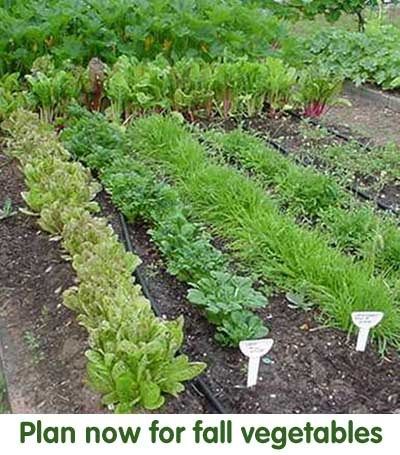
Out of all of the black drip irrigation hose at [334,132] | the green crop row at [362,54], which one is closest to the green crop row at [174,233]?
the black drip irrigation hose at [334,132]

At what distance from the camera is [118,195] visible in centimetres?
355

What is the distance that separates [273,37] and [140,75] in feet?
4.50

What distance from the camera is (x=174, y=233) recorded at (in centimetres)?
305

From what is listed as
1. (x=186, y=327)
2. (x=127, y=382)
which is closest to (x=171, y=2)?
(x=186, y=327)

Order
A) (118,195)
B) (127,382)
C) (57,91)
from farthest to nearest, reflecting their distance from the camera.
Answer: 1. (57,91)
2. (118,195)
3. (127,382)

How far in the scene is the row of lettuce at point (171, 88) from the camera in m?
4.77

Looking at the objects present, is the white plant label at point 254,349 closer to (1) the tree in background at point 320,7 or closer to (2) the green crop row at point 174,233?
(2) the green crop row at point 174,233

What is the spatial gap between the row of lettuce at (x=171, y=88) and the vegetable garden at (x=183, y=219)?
13 millimetres

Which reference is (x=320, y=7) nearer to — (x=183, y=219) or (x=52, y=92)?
(x=52, y=92)

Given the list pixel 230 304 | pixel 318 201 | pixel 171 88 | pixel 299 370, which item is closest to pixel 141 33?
pixel 171 88

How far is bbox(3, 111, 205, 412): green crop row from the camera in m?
2.18

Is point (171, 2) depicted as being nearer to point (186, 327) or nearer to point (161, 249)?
point (161, 249)

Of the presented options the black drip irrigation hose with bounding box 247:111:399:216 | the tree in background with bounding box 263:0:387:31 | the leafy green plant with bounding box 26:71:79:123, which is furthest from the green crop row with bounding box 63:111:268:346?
the tree in background with bounding box 263:0:387:31

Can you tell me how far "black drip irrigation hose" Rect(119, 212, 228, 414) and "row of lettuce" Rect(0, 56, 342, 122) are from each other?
1476 millimetres
